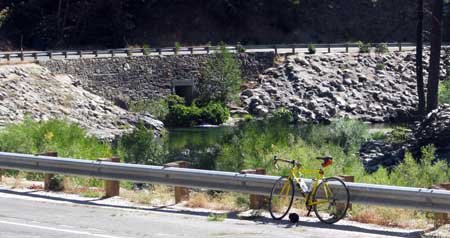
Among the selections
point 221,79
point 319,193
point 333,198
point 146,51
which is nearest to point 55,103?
point 146,51

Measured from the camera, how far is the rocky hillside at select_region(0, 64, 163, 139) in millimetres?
53053

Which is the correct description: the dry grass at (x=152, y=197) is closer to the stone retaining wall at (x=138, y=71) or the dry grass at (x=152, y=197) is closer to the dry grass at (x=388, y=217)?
the dry grass at (x=388, y=217)

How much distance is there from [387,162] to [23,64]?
33.3 meters

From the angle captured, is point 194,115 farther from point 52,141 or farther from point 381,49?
point 52,141

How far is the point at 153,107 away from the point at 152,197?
4491 centimetres

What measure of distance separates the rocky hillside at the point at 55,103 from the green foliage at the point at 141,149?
23.4 m

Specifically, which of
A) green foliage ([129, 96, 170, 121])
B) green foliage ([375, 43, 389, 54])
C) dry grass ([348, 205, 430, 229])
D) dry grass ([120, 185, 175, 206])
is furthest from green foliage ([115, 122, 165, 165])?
green foliage ([375, 43, 389, 54])

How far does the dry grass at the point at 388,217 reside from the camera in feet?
45.2

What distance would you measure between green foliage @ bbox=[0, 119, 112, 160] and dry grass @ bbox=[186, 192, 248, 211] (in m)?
6.95

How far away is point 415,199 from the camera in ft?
42.9

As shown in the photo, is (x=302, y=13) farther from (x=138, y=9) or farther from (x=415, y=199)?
(x=415, y=199)

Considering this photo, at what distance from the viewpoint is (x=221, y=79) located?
64375mm

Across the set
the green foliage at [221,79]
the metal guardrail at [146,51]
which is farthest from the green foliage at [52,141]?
the green foliage at [221,79]

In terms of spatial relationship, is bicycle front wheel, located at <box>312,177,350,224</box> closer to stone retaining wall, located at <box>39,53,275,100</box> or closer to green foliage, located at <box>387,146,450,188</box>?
green foliage, located at <box>387,146,450,188</box>
